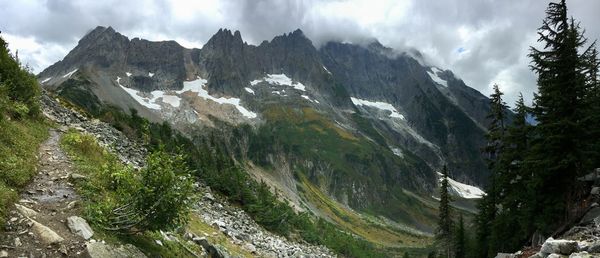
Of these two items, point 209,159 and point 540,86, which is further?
point 209,159

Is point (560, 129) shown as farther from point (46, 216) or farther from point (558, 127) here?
point (46, 216)

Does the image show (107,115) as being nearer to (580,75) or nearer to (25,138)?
(25,138)

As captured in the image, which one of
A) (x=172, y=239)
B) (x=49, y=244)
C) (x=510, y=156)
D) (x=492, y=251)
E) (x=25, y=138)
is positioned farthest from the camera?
(x=492, y=251)

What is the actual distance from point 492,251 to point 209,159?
44444 millimetres

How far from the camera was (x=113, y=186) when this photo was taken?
15.0 meters

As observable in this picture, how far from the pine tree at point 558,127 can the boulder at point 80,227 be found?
78.9 ft

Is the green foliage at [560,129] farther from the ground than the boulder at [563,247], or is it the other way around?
the green foliage at [560,129]

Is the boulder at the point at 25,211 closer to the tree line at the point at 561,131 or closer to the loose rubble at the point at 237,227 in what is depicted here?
the loose rubble at the point at 237,227

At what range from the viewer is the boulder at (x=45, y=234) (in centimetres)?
1070

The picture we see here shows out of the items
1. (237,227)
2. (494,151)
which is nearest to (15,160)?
(237,227)

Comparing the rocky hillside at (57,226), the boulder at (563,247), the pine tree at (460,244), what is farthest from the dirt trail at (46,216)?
the pine tree at (460,244)

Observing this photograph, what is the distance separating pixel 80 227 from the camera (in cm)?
1162

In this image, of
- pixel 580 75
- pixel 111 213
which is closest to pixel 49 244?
pixel 111 213

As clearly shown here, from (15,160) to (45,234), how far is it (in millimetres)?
4871
